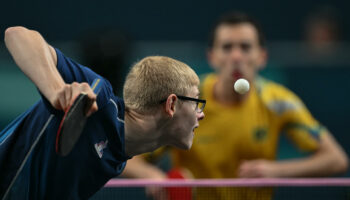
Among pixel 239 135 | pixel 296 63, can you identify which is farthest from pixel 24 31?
pixel 296 63

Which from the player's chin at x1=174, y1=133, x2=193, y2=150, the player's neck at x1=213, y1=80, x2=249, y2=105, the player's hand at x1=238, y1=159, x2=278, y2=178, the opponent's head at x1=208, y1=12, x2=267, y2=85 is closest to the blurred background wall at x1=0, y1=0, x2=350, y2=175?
the opponent's head at x1=208, y1=12, x2=267, y2=85

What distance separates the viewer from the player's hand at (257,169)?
485 cm

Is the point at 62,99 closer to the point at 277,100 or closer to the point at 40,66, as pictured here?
the point at 40,66

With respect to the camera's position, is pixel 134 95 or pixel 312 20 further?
pixel 312 20

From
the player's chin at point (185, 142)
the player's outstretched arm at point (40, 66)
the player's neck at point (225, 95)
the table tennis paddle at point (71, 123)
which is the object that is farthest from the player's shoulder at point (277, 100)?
the table tennis paddle at point (71, 123)

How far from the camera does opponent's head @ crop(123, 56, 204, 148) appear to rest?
3.47 metres

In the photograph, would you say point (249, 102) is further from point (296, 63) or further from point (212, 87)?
point (296, 63)

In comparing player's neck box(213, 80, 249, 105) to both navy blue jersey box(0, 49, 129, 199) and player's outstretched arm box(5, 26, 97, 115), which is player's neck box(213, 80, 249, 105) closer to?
navy blue jersey box(0, 49, 129, 199)

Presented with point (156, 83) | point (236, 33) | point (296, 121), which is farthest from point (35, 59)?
point (236, 33)

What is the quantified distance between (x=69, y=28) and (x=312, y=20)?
4870mm

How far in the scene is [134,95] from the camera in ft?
11.6

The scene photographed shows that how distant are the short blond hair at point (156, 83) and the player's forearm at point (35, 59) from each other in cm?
62

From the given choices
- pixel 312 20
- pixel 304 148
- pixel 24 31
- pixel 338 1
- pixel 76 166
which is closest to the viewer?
pixel 24 31

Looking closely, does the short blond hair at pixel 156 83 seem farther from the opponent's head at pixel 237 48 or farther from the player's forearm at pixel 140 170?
the opponent's head at pixel 237 48
